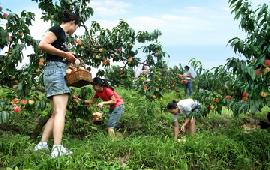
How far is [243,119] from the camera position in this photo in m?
11.1

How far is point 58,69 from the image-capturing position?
575 cm

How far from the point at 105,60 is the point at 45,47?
3381 mm

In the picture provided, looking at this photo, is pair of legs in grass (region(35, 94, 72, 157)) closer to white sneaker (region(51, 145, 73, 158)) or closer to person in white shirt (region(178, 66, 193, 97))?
white sneaker (region(51, 145, 73, 158))

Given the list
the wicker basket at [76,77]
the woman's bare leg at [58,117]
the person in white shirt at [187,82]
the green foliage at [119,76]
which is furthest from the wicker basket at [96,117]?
the person in white shirt at [187,82]

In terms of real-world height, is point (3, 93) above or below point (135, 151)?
above

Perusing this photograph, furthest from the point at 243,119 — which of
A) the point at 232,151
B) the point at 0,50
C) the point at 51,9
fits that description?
the point at 0,50

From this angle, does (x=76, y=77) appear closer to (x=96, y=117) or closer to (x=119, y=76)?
(x=96, y=117)

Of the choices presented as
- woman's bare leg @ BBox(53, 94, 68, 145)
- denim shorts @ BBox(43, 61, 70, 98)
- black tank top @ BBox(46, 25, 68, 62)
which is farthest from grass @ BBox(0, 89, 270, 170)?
black tank top @ BBox(46, 25, 68, 62)

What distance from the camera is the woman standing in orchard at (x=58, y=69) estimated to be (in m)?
5.57

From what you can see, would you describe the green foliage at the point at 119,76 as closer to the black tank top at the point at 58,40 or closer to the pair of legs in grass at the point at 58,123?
the black tank top at the point at 58,40

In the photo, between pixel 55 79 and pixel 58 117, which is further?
pixel 55 79

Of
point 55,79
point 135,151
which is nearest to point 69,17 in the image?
point 55,79

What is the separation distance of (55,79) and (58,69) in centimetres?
13

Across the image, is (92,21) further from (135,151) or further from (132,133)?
(135,151)
